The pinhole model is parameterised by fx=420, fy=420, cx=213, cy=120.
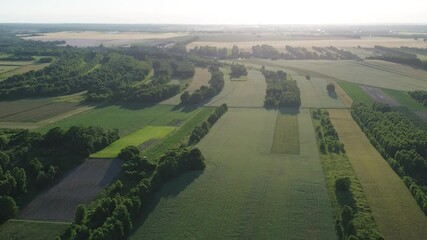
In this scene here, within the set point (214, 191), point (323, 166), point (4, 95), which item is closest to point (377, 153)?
point (323, 166)

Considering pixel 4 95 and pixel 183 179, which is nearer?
pixel 183 179

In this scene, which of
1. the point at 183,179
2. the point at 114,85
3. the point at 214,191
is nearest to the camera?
the point at 214,191

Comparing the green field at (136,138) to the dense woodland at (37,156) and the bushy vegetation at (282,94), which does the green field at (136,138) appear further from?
the bushy vegetation at (282,94)

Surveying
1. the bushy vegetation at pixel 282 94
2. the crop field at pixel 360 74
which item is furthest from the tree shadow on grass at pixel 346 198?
the crop field at pixel 360 74

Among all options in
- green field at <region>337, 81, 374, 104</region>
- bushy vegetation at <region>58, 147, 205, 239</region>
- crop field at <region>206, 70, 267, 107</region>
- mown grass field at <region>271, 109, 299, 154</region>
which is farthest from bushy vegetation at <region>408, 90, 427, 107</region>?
bushy vegetation at <region>58, 147, 205, 239</region>

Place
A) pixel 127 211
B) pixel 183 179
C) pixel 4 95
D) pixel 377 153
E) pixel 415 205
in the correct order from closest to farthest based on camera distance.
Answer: pixel 127 211 → pixel 415 205 → pixel 183 179 → pixel 377 153 → pixel 4 95

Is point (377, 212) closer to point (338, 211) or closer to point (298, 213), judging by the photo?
point (338, 211)
